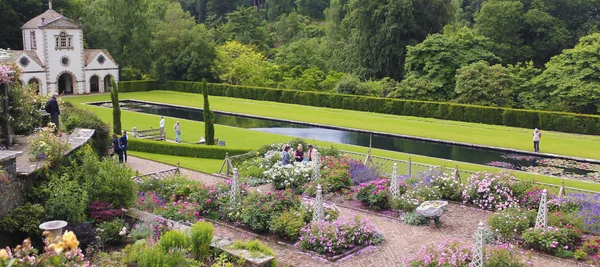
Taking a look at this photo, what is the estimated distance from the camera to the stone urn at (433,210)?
12.2 metres

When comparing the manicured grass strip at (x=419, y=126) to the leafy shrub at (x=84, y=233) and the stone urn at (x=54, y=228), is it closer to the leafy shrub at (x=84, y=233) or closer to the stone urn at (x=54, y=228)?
the leafy shrub at (x=84, y=233)

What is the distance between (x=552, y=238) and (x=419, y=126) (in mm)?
21006

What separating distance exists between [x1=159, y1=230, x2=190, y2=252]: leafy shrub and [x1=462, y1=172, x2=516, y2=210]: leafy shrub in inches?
316

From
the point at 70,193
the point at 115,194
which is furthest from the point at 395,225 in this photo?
the point at 70,193

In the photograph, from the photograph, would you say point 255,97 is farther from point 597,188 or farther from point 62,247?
point 62,247

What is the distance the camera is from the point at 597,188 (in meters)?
16.6

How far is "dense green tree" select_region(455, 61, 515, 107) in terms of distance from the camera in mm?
35469

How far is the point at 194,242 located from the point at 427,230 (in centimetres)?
566

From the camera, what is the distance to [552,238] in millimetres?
10617

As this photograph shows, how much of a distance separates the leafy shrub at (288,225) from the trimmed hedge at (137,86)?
144 feet

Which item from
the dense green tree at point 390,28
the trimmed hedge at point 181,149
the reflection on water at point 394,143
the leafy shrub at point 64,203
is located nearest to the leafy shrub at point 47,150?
the leafy shrub at point 64,203

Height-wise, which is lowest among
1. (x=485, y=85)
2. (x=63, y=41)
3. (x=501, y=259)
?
(x=501, y=259)

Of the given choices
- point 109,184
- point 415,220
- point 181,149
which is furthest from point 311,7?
point 109,184

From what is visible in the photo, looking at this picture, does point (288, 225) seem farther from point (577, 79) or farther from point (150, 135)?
point (577, 79)
